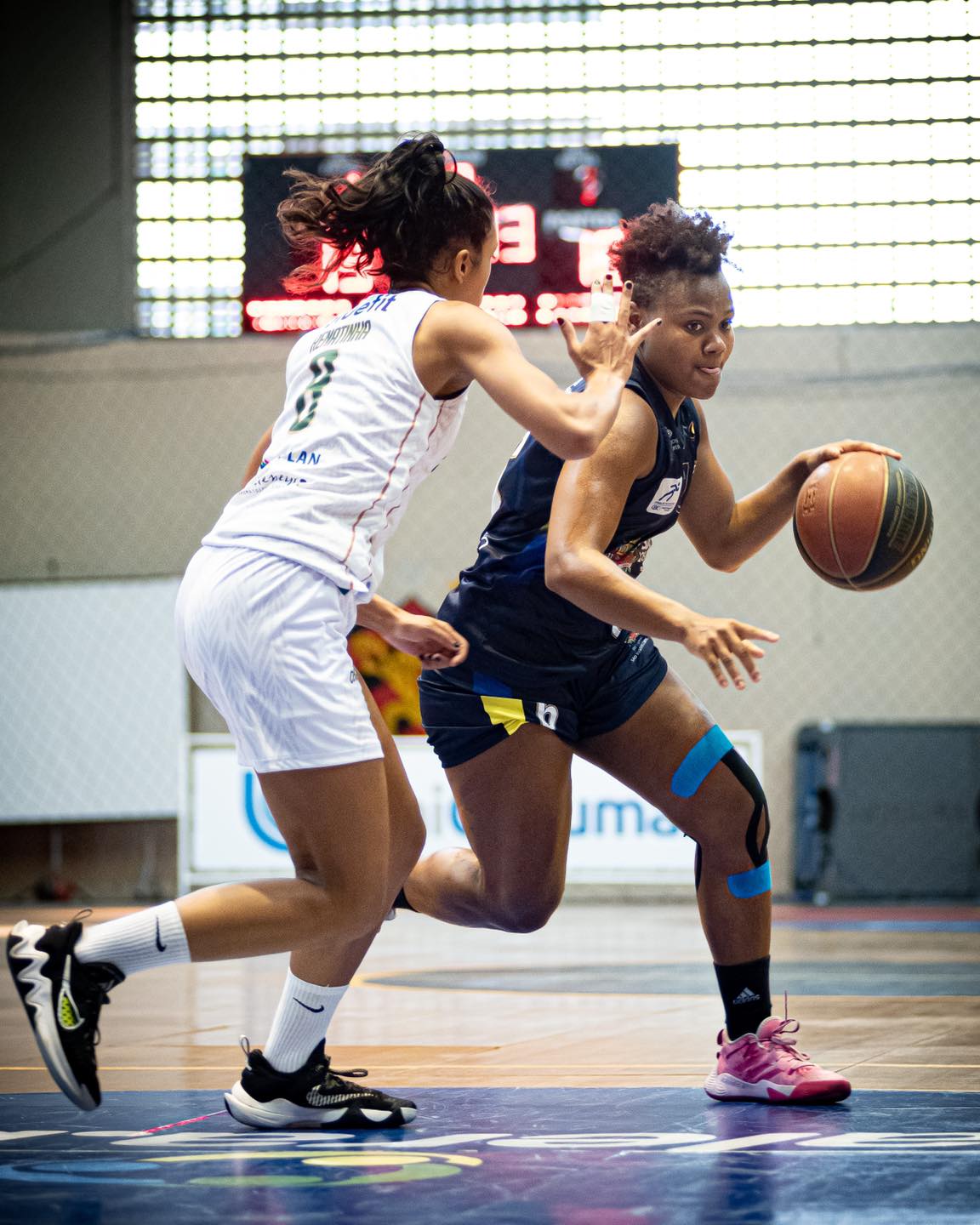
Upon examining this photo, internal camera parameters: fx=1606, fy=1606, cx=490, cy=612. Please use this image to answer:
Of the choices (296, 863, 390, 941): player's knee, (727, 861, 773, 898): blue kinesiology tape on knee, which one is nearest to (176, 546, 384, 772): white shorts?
(296, 863, 390, 941): player's knee

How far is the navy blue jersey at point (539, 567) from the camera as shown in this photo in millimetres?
3193

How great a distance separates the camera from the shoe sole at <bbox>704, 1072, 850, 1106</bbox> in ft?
9.53

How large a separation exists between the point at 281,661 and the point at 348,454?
0.34m

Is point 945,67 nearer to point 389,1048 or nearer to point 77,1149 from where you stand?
point 389,1048

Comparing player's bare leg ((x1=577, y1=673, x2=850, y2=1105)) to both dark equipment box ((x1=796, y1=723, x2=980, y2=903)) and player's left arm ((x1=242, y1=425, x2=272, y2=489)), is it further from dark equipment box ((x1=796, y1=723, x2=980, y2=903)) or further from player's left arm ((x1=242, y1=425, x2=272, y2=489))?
dark equipment box ((x1=796, y1=723, x2=980, y2=903))

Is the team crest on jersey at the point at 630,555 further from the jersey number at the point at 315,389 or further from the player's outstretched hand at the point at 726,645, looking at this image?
the jersey number at the point at 315,389

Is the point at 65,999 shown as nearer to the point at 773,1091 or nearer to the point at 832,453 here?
the point at 773,1091

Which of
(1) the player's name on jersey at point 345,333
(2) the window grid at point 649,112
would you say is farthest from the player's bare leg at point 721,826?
(2) the window grid at point 649,112

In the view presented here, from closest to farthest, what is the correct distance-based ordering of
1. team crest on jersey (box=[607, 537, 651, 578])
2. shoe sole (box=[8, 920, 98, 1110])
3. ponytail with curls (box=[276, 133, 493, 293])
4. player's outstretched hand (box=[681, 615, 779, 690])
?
shoe sole (box=[8, 920, 98, 1110])
player's outstretched hand (box=[681, 615, 779, 690])
ponytail with curls (box=[276, 133, 493, 293])
team crest on jersey (box=[607, 537, 651, 578])

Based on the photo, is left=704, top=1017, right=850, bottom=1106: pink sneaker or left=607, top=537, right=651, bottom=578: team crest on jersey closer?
left=704, top=1017, right=850, bottom=1106: pink sneaker

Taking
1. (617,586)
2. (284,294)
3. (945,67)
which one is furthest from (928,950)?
(945,67)

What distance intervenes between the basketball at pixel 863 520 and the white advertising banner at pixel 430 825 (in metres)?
6.11

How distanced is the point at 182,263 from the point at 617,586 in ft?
29.7

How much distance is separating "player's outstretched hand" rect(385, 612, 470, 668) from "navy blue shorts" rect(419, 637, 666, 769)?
0.31 metres
